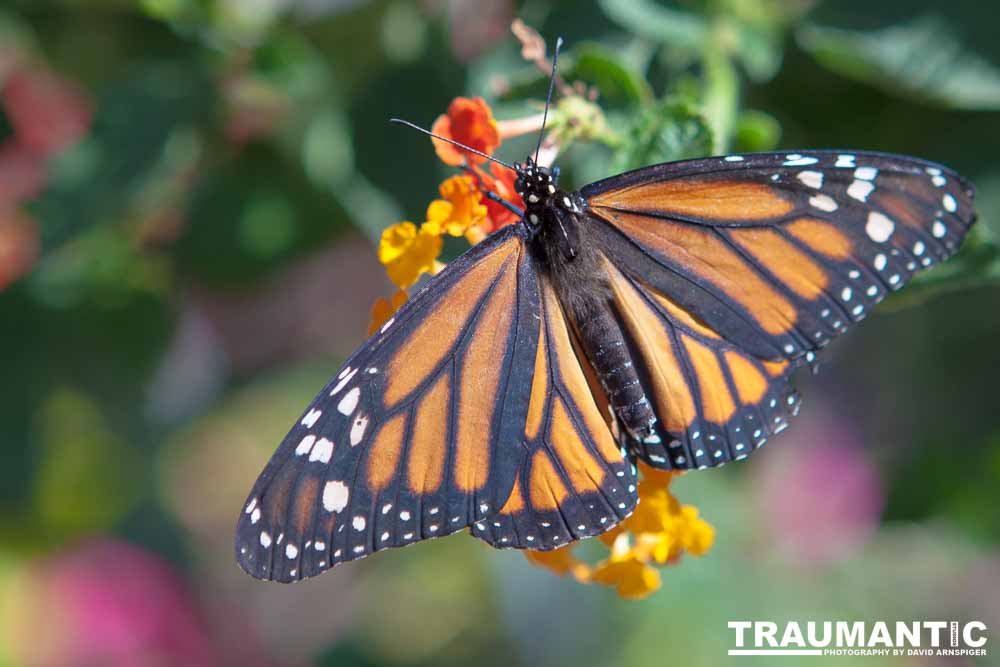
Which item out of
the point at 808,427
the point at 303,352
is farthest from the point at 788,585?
the point at 303,352

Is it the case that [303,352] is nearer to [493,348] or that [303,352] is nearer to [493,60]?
[493,60]

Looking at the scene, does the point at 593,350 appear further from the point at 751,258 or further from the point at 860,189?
the point at 860,189

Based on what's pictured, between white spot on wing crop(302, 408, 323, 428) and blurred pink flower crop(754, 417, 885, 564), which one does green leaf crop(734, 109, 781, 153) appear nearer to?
white spot on wing crop(302, 408, 323, 428)

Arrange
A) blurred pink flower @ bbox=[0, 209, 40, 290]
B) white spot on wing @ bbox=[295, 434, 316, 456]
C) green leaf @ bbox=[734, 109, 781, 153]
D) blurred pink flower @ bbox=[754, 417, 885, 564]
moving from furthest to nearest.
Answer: blurred pink flower @ bbox=[754, 417, 885, 564] < blurred pink flower @ bbox=[0, 209, 40, 290] < green leaf @ bbox=[734, 109, 781, 153] < white spot on wing @ bbox=[295, 434, 316, 456]

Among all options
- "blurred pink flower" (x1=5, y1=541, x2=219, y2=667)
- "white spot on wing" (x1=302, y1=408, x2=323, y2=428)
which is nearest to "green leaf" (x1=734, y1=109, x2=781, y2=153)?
"white spot on wing" (x1=302, y1=408, x2=323, y2=428)

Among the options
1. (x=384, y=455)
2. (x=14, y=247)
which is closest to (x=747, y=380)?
(x=384, y=455)

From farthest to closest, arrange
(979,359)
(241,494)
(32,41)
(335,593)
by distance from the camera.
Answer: (335,593) < (241,494) < (979,359) < (32,41)
